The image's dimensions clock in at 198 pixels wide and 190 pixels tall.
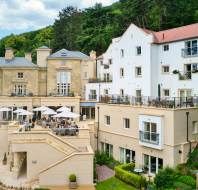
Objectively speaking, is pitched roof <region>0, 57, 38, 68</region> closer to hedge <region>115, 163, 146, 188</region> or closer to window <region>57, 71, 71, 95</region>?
window <region>57, 71, 71, 95</region>

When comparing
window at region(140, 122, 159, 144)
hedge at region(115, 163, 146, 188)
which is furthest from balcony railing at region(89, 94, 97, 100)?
window at region(140, 122, 159, 144)

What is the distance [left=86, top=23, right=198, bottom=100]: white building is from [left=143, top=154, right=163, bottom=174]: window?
8.85 m

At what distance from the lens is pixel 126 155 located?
3553cm

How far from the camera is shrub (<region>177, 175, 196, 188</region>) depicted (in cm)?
2576

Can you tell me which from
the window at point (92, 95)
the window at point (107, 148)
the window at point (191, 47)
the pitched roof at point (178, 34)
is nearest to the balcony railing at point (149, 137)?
the window at point (107, 148)

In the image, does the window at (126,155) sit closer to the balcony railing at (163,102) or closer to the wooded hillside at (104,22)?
the balcony railing at (163,102)

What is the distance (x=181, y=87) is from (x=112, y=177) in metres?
13.6

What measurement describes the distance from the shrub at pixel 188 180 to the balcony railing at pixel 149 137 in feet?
14.5

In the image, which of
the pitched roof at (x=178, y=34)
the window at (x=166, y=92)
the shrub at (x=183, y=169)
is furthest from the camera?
the window at (x=166, y=92)

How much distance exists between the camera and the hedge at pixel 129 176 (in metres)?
28.0

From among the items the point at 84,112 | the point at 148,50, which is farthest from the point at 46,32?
the point at 148,50

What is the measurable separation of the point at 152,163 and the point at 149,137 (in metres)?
2.60

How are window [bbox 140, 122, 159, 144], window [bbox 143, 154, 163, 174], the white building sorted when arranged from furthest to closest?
1. the white building
2. window [bbox 143, 154, 163, 174]
3. window [bbox 140, 122, 159, 144]

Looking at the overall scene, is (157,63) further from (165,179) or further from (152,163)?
(165,179)
